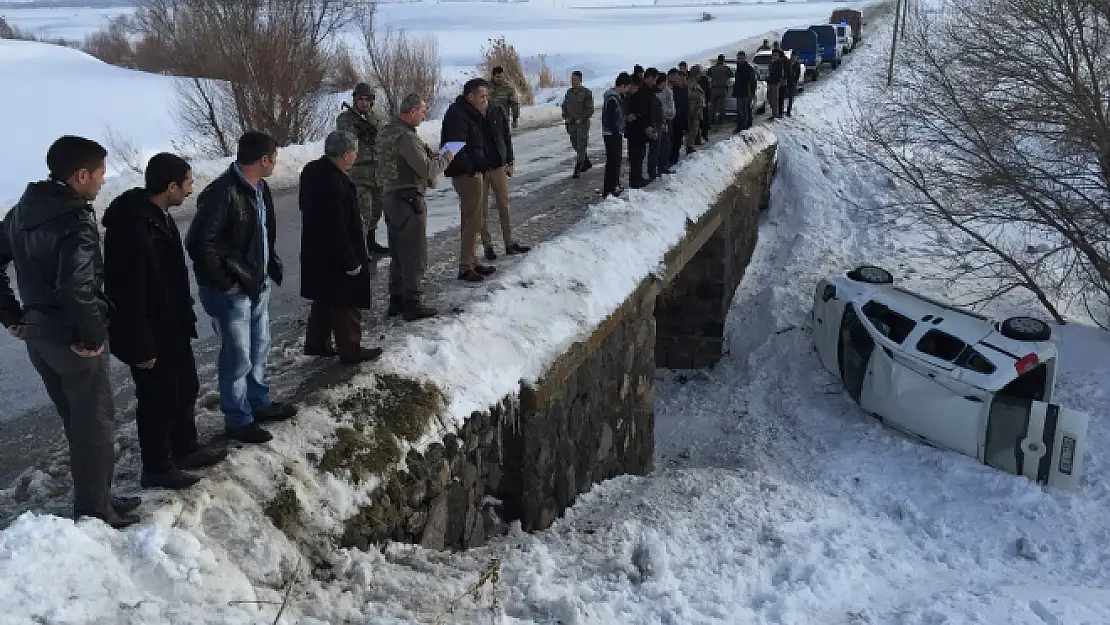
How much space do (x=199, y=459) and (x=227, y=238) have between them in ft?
3.89

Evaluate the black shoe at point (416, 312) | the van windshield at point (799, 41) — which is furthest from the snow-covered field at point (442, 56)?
the van windshield at point (799, 41)

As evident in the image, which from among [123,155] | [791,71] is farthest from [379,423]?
[791,71]

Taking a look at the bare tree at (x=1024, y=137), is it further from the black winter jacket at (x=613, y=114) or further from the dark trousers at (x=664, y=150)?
the black winter jacket at (x=613, y=114)

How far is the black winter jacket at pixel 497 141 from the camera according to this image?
7922 millimetres

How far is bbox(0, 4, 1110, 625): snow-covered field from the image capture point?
363 cm

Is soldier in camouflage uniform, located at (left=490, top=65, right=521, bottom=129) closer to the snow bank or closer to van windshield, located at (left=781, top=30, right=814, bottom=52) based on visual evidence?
the snow bank

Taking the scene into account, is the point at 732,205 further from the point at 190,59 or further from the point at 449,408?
the point at 190,59

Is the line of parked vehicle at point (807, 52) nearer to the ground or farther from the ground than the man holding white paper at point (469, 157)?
farther from the ground

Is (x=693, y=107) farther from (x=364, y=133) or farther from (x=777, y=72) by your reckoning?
(x=364, y=133)

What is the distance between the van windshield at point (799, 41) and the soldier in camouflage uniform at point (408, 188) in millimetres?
26066

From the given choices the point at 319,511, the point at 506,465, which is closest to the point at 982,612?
the point at 506,465

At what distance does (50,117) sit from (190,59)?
43.0 feet

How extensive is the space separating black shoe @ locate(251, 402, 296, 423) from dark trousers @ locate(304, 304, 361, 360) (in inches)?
34.1

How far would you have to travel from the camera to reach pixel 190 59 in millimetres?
20578
